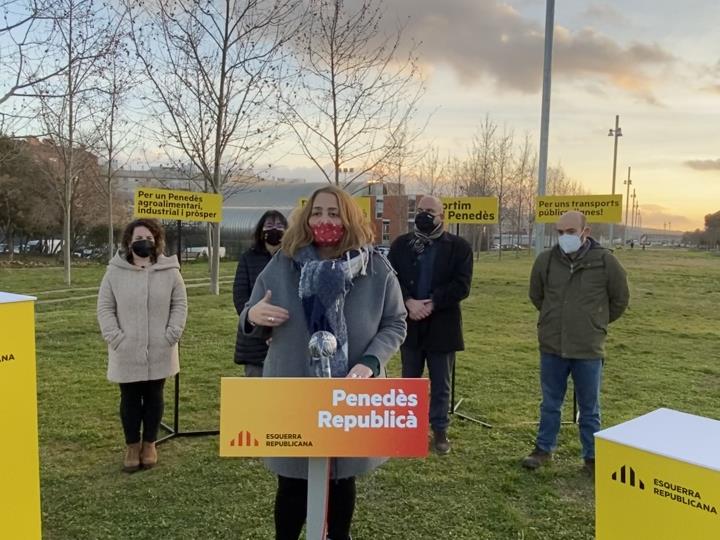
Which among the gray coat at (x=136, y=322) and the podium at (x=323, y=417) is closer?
the podium at (x=323, y=417)

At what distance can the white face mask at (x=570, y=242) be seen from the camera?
4348 millimetres

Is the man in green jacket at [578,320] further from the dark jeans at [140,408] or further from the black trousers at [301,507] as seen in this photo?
the dark jeans at [140,408]

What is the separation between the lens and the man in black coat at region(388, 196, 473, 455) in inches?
186

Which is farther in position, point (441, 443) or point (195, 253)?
point (195, 253)

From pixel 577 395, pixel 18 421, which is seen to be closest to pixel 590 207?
pixel 577 395

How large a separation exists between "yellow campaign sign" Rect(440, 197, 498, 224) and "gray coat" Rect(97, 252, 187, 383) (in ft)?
10.2

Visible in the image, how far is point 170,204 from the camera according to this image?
5.45 metres

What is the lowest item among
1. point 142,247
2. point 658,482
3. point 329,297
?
point 658,482

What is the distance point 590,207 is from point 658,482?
477 cm

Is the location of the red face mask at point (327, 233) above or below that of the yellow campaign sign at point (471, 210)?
below

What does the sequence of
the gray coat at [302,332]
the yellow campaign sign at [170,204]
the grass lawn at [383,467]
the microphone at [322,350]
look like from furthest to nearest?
the yellow campaign sign at [170,204]
the grass lawn at [383,467]
the gray coat at [302,332]
the microphone at [322,350]

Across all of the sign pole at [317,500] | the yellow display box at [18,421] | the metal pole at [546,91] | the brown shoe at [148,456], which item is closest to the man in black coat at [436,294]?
the brown shoe at [148,456]

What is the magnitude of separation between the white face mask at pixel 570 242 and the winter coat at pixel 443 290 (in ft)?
2.46

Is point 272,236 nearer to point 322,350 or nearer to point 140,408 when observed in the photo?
point 140,408
